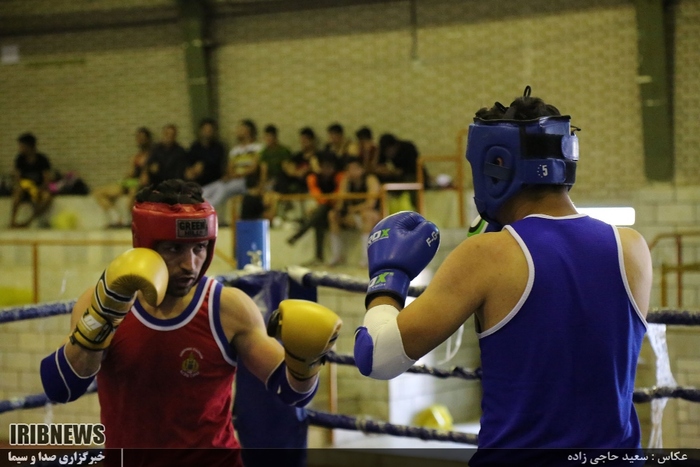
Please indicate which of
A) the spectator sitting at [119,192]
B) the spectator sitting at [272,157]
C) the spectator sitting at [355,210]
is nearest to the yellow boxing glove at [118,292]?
the spectator sitting at [355,210]

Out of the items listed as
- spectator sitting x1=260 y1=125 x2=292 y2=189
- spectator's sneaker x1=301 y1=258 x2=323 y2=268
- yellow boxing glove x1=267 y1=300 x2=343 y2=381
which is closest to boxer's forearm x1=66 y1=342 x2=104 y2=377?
yellow boxing glove x1=267 y1=300 x2=343 y2=381

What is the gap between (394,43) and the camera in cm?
1102

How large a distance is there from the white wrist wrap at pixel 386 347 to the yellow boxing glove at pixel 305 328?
17.0 inches

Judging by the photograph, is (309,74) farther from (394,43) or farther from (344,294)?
(344,294)

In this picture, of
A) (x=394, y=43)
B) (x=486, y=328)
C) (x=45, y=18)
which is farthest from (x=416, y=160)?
(x=486, y=328)

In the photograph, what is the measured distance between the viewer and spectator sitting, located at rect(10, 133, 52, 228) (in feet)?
38.0

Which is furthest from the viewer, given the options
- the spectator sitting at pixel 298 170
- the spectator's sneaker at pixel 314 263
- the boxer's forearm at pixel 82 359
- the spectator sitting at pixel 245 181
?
the spectator sitting at pixel 298 170

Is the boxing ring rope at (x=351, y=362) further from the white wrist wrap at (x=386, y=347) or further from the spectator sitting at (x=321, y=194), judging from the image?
the spectator sitting at (x=321, y=194)

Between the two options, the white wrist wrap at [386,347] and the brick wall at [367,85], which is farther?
the brick wall at [367,85]

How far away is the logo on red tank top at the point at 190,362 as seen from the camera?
2.61 metres

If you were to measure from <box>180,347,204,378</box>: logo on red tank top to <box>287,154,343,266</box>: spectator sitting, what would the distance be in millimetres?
6233

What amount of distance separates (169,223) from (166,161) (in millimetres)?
8488

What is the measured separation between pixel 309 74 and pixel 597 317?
1007 centimetres

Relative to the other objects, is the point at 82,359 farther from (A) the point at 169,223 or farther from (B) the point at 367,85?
(B) the point at 367,85
